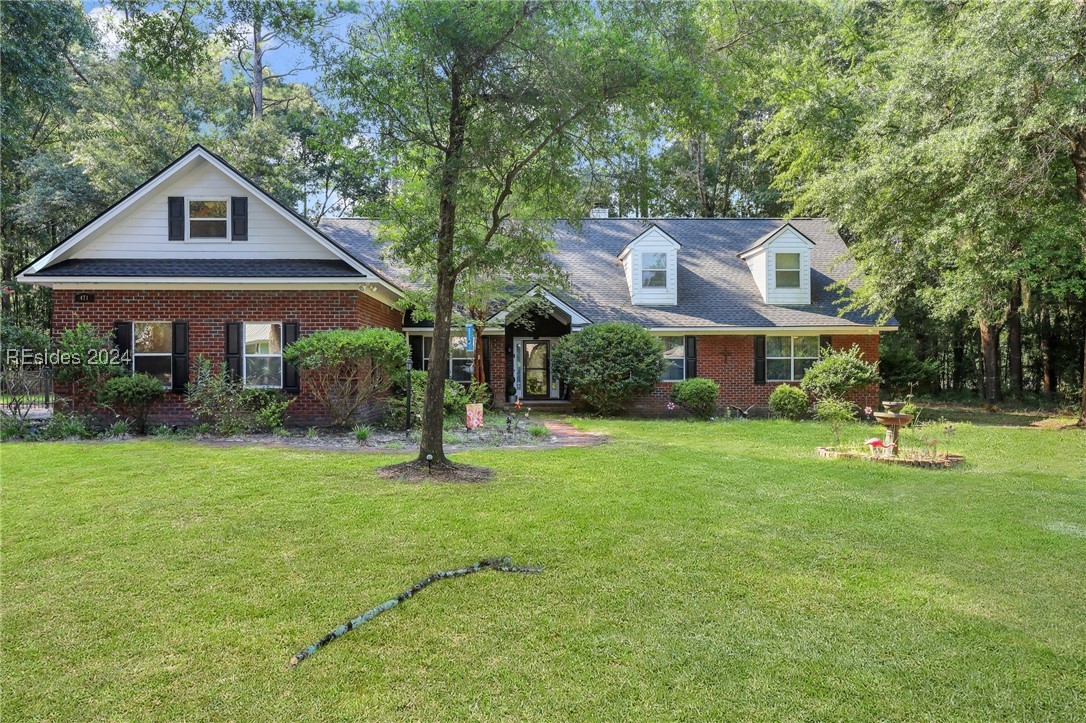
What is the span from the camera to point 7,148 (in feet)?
41.6

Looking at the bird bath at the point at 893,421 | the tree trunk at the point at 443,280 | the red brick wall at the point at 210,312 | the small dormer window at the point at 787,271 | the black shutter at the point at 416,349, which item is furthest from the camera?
the small dormer window at the point at 787,271

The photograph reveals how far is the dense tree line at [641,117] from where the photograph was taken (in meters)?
6.94

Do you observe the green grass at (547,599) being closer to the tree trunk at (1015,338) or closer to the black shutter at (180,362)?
the black shutter at (180,362)

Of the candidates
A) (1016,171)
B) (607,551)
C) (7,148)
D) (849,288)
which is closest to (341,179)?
(7,148)

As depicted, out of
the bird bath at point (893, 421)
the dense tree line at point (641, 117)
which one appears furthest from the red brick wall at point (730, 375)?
the bird bath at point (893, 421)

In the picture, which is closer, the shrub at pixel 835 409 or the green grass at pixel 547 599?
the green grass at pixel 547 599

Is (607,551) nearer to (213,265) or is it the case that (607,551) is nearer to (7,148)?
(213,265)

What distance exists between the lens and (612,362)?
14898 millimetres

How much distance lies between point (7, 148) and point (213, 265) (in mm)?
4924

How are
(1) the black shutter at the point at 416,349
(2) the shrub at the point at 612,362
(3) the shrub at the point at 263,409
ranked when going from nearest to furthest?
(3) the shrub at the point at 263,409 < (2) the shrub at the point at 612,362 < (1) the black shutter at the point at 416,349

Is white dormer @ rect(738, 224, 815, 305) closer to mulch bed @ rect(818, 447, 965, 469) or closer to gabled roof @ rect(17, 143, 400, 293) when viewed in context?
mulch bed @ rect(818, 447, 965, 469)

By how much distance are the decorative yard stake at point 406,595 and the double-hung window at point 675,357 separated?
1318cm

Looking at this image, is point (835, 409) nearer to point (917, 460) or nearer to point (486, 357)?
point (917, 460)

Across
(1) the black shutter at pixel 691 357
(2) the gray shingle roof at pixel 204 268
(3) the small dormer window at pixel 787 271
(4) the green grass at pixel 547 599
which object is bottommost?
(4) the green grass at pixel 547 599
